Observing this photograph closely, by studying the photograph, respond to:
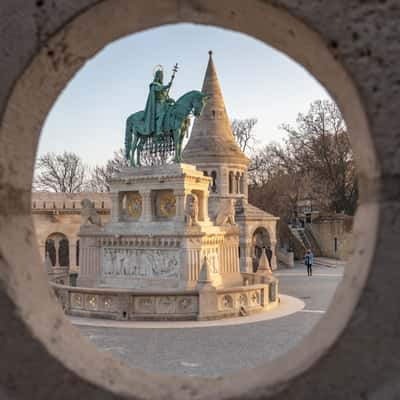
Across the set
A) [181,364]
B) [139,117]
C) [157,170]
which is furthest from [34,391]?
[139,117]

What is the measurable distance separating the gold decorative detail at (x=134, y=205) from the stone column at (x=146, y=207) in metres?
0.51

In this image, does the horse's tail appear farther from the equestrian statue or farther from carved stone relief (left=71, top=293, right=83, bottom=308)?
carved stone relief (left=71, top=293, right=83, bottom=308)

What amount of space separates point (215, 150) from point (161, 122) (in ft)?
49.3

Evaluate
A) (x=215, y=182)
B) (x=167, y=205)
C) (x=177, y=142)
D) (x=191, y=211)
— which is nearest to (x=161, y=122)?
(x=177, y=142)

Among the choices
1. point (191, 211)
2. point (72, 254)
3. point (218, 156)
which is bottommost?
point (72, 254)

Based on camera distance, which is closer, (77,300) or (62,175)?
(77,300)

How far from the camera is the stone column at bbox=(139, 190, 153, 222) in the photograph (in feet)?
50.9

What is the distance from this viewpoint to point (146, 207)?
1564cm

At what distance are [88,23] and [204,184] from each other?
47.9 ft

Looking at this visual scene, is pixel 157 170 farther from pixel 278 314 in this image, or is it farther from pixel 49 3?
pixel 49 3

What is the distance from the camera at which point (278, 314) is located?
1360cm

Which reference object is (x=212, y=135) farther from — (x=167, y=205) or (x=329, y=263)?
(x=167, y=205)

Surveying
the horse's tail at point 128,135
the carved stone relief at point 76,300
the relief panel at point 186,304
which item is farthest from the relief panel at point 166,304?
the horse's tail at point 128,135

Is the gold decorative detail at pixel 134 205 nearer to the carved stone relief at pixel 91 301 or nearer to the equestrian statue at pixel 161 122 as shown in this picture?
the equestrian statue at pixel 161 122
